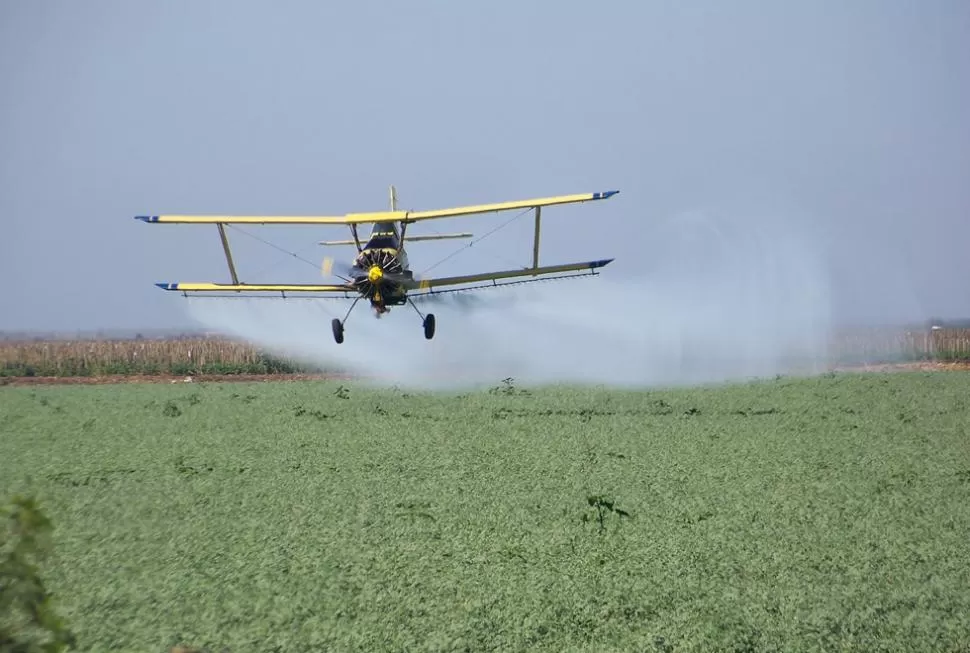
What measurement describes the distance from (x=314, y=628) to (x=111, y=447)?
1159 centimetres

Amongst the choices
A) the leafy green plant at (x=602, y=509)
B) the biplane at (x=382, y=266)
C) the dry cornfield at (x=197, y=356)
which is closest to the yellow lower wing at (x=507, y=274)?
the biplane at (x=382, y=266)

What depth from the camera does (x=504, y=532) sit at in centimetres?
1223

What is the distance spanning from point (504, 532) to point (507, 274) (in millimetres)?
21489

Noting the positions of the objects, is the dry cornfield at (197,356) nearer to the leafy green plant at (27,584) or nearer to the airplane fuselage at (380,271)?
the airplane fuselage at (380,271)

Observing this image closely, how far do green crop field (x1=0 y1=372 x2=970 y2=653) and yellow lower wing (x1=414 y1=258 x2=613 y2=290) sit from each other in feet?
31.6

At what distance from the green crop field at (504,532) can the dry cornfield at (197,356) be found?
104 feet

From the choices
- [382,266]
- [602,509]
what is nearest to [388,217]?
[382,266]

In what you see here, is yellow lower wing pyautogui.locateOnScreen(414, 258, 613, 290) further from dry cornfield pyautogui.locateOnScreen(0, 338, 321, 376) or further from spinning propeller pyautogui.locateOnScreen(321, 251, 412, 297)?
dry cornfield pyautogui.locateOnScreen(0, 338, 321, 376)

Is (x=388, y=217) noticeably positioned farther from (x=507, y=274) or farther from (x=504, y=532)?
(x=504, y=532)

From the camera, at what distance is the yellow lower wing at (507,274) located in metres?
32.1

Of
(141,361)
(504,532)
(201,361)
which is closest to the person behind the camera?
(504,532)

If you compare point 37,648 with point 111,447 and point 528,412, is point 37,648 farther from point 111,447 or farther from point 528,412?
point 528,412

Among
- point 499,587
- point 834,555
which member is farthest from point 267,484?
point 834,555

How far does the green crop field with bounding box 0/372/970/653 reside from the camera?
9.23m
